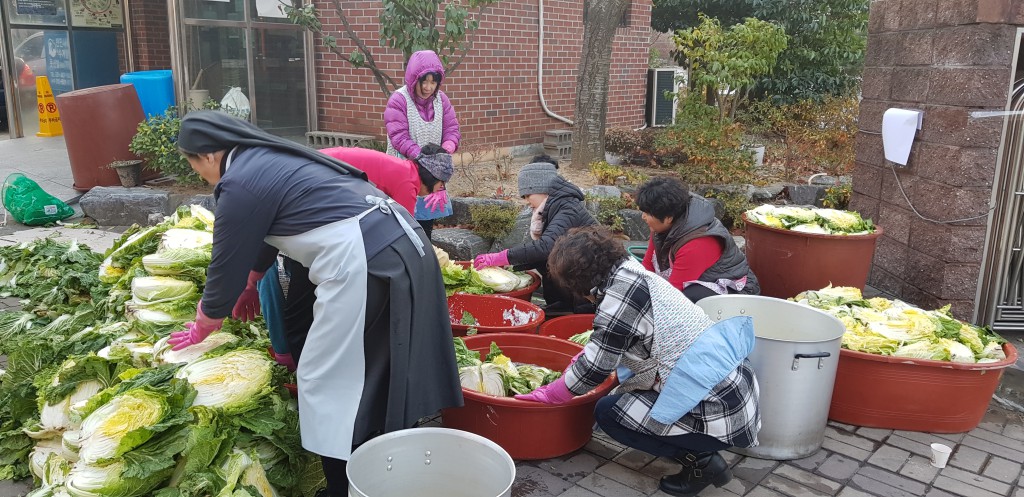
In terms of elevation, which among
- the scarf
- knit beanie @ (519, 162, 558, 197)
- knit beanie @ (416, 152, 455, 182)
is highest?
the scarf

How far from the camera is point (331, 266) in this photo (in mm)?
3123

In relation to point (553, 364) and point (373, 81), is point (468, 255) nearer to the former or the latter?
point (553, 364)

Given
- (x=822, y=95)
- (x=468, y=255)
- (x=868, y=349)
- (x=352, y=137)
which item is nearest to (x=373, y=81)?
(x=352, y=137)

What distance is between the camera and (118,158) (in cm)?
938

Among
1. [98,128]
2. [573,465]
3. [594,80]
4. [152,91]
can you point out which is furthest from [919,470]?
[152,91]

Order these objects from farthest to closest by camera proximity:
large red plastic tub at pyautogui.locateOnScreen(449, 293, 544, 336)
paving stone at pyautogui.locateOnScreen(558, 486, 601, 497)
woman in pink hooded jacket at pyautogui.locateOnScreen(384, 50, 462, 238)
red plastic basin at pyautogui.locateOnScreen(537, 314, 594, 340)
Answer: woman in pink hooded jacket at pyautogui.locateOnScreen(384, 50, 462, 238) → large red plastic tub at pyautogui.locateOnScreen(449, 293, 544, 336) → red plastic basin at pyautogui.locateOnScreen(537, 314, 594, 340) → paving stone at pyautogui.locateOnScreen(558, 486, 601, 497)

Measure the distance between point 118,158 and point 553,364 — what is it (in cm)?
703

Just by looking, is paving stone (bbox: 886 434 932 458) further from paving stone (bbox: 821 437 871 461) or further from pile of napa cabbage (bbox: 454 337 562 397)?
pile of napa cabbage (bbox: 454 337 562 397)

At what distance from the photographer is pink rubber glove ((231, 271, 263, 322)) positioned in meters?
4.00

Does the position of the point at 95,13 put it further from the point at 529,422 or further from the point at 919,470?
the point at 919,470

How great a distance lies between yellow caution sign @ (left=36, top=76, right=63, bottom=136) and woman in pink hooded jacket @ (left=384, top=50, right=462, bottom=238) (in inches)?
375

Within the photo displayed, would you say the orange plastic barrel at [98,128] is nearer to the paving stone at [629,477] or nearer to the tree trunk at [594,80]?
the tree trunk at [594,80]

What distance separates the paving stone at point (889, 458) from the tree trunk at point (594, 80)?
20.8 ft

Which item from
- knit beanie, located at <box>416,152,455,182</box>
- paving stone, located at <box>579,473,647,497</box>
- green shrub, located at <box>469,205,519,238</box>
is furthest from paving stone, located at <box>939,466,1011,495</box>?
green shrub, located at <box>469,205,519,238</box>
